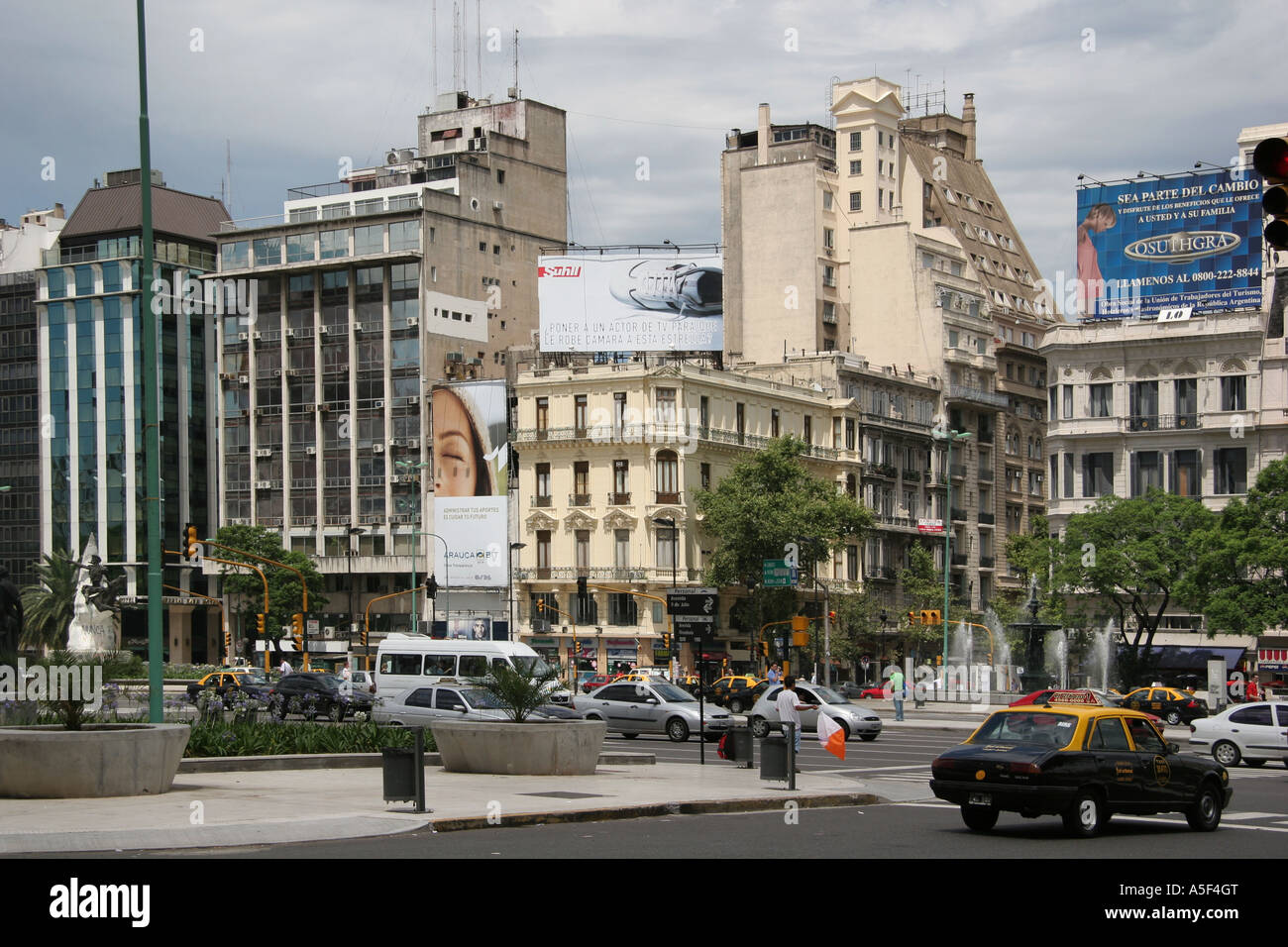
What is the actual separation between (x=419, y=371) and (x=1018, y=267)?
50.6m

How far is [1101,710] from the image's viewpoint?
1948 cm

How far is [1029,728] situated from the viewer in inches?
757

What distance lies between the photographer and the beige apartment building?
8244cm

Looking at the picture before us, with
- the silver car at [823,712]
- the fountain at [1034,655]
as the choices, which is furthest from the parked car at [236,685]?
the fountain at [1034,655]

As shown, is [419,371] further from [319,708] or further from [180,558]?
[319,708]

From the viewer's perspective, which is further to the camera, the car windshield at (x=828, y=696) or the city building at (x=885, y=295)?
the city building at (x=885, y=295)

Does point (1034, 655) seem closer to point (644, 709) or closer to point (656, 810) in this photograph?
point (644, 709)

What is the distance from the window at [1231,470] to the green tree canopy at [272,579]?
47841 millimetres

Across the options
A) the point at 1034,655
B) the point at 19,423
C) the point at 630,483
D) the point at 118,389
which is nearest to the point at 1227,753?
the point at 1034,655

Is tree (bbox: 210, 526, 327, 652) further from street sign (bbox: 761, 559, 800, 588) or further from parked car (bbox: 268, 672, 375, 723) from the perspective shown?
parked car (bbox: 268, 672, 375, 723)

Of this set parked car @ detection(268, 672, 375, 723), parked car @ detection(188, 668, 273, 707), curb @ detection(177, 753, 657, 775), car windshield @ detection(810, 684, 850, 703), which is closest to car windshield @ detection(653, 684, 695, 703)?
car windshield @ detection(810, 684, 850, 703)

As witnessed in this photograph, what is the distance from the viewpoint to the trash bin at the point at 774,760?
952 inches

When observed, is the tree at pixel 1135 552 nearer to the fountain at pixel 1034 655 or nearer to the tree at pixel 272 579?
the fountain at pixel 1034 655
